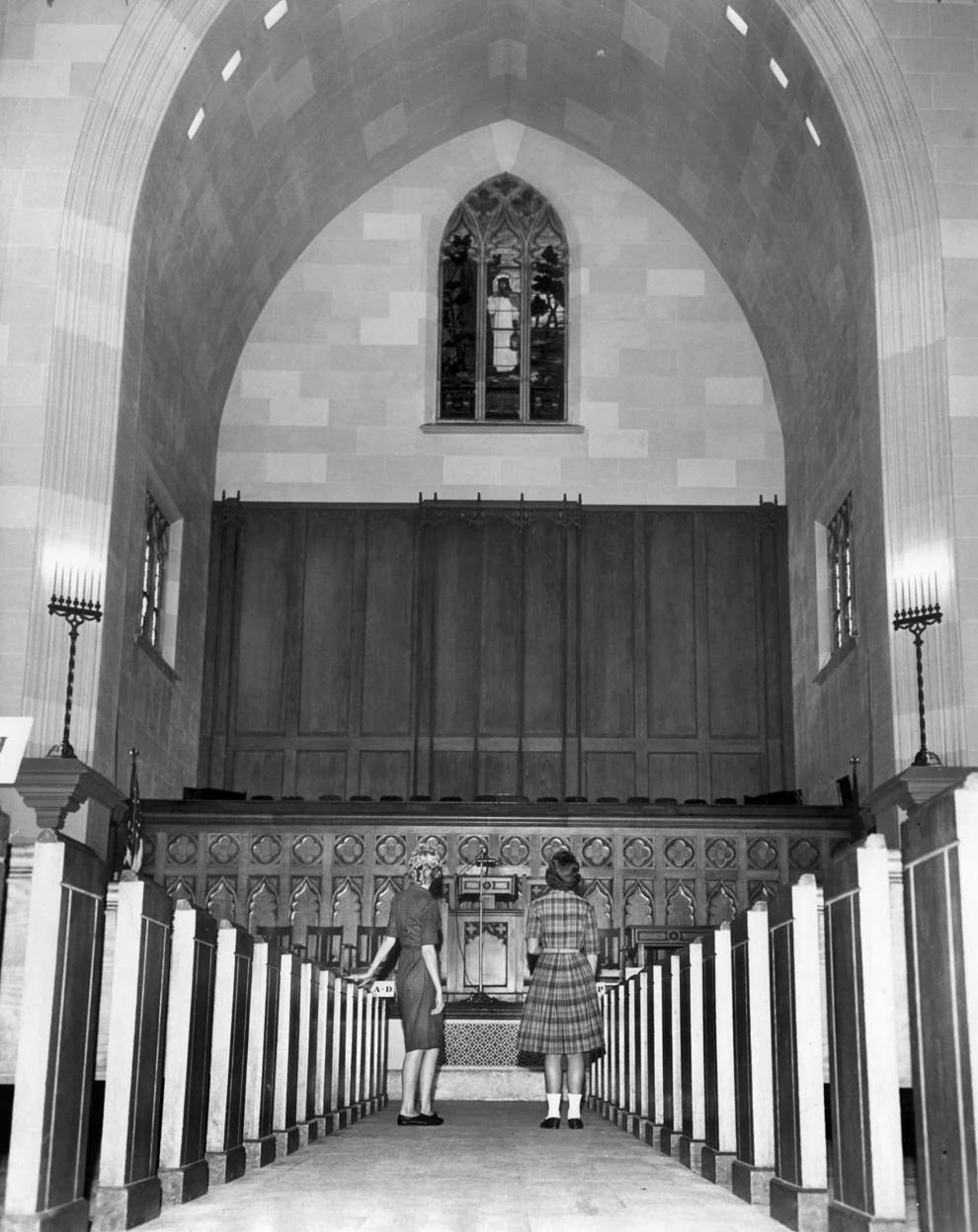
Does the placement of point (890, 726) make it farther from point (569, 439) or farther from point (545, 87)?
point (545, 87)

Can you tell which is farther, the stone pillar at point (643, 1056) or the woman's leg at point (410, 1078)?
the woman's leg at point (410, 1078)

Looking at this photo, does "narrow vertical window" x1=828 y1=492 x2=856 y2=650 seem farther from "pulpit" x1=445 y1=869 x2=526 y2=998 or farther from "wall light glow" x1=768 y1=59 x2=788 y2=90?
"pulpit" x1=445 y1=869 x2=526 y2=998

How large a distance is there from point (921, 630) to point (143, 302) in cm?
774

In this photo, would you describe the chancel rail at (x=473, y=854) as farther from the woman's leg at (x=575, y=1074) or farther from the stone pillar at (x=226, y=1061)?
the stone pillar at (x=226, y=1061)

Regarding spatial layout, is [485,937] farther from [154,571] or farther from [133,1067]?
[133,1067]

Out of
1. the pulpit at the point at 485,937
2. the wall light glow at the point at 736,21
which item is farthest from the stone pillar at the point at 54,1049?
the wall light glow at the point at 736,21

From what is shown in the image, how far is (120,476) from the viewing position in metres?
14.2

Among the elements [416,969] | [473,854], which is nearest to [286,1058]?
[416,969]

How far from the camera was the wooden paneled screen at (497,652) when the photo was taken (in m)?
19.2

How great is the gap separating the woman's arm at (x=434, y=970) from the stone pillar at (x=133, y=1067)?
349 centimetres

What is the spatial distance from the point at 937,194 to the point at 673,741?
7614mm

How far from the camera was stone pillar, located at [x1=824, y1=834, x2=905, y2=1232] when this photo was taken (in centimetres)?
405

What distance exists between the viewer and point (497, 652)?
64.7 feet

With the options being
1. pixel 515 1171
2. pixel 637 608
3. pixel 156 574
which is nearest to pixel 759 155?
pixel 637 608
